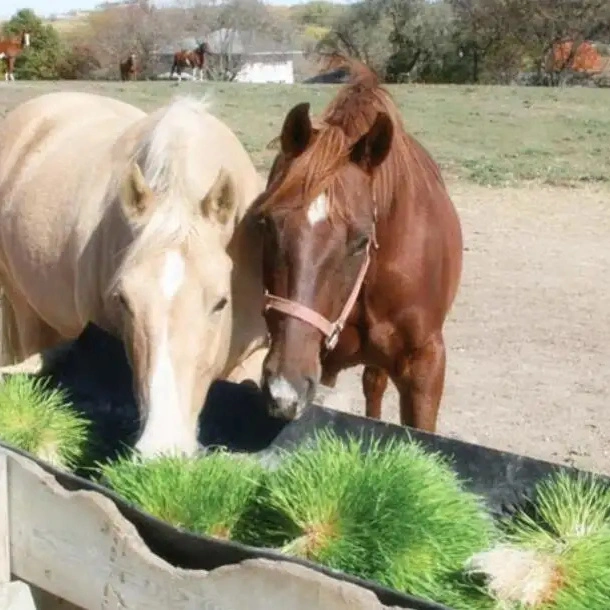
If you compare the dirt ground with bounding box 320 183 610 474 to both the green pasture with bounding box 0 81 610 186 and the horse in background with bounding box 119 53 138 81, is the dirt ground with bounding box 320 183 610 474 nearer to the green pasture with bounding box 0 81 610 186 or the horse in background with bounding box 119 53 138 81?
the green pasture with bounding box 0 81 610 186

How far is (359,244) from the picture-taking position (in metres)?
3.12

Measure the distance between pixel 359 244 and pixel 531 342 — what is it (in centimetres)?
370

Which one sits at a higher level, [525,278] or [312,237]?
[312,237]

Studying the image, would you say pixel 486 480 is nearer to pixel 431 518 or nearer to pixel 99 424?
pixel 431 518

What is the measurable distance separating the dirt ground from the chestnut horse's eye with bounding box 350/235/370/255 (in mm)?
1055

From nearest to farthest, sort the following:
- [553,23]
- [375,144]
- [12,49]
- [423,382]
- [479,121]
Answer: [375,144] → [423,382] → [479,121] → [553,23] → [12,49]

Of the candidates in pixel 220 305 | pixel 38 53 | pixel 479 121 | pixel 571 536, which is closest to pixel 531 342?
pixel 220 305

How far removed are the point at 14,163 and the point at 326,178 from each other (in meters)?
2.01

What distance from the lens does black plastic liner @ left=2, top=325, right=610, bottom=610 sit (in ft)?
6.30

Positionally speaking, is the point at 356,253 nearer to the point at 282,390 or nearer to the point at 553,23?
the point at 282,390

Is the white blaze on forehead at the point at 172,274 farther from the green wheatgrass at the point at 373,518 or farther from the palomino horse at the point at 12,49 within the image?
the palomino horse at the point at 12,49

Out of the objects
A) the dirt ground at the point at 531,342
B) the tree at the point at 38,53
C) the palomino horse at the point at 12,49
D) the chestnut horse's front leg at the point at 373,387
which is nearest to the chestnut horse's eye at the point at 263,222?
the dirt ground at the point at 531,342

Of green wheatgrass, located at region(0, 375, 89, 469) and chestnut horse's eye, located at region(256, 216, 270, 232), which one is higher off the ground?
chestnut horse's eye, located at region(256, 216, 270, 232)

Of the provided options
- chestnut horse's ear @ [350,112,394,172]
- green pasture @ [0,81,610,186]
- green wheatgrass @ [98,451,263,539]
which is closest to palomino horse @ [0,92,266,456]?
green wheatgrass @ [98,451,263,539]
